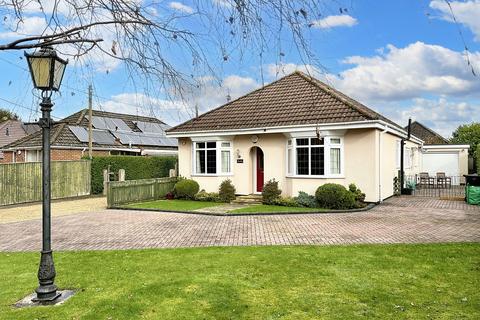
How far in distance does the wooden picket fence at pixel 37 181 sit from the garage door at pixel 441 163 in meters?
25.9

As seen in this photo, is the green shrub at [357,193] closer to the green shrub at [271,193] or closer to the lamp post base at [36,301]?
the green shrub at [271,193]

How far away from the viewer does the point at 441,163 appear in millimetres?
31250

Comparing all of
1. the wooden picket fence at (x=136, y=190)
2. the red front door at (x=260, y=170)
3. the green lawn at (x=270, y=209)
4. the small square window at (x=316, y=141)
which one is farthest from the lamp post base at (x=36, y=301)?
the red front door at (x=260, y=170)

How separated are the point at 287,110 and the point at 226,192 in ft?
16.9

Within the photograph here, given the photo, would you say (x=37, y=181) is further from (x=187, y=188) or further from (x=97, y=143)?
(x=97, y=143)

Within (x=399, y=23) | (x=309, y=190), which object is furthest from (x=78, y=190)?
(x=399, y=23)

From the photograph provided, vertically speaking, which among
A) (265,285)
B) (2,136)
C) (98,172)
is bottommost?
(265,285)

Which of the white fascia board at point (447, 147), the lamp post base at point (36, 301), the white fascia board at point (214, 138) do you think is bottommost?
the lamp post base at point (36, 301)

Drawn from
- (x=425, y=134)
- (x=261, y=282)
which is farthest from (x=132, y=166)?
(x=425, y=134)

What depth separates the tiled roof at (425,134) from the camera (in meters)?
41.5

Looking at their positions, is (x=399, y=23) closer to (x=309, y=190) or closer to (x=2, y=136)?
(x=309, y=190)

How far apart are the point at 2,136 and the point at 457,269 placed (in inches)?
1702

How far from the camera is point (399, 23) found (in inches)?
116

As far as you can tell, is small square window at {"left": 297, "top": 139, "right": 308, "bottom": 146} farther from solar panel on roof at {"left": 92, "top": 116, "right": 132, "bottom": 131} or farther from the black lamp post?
solar panel on roof at {"left": 92, "top": 116, "right": 132, "bottom": 131}
